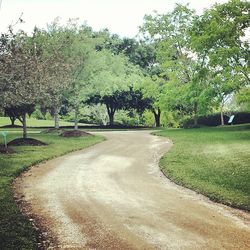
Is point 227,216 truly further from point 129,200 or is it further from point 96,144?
point 96,144

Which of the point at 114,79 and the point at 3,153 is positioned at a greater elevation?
the point at 114,79

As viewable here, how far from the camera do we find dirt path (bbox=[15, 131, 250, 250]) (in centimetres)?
Answer: 778

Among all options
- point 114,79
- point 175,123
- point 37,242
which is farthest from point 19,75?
point 175,123

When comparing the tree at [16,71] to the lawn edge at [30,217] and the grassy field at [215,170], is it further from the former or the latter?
the grassy field at [215,170]

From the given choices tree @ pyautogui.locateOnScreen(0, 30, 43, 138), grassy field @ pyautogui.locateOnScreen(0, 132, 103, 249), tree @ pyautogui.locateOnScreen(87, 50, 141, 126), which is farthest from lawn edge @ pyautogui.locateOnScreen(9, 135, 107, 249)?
tree @ pyautogui.locateOnScreen(87, 50, 141, 126)

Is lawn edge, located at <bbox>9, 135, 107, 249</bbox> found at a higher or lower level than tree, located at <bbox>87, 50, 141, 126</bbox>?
lower

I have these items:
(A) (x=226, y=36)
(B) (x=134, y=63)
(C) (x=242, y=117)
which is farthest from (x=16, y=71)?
(C) (x=242, y=117)

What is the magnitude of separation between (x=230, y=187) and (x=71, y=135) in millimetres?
21248

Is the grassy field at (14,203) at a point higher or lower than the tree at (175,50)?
lower

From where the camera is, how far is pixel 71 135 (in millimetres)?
32406

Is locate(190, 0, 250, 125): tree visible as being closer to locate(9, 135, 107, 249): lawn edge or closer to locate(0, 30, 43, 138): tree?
locate(0, 30, 43, 138): tree

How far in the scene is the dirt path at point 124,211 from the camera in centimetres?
778

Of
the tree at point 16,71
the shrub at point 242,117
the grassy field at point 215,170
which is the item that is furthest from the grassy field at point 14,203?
the shrub at point 242,117

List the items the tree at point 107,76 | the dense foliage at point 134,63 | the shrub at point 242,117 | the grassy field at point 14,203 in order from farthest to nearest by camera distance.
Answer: the shrub at point 242,117 → the tree at point 107,76 → the dense foliage at point 134,63 → the grassy field at point 14,203
